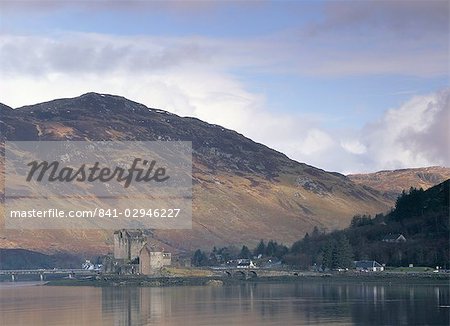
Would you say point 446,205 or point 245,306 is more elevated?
point 446,205

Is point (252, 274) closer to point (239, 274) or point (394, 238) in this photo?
point (239, 274)

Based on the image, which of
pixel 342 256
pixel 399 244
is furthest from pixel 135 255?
pixel 399 244

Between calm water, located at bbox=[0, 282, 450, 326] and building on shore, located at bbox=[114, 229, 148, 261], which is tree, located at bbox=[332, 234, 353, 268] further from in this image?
building on shore, located at bbox=[114, 229, 148, 261]

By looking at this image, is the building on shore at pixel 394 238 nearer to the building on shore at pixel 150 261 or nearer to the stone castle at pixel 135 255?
the building on shore at pixel 150 261

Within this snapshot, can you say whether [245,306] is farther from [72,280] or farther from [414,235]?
[72,280]

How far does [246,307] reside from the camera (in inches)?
3216

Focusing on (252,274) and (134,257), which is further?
(134,257)

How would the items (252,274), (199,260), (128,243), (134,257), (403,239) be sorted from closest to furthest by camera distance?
(403,239) → (252,274) → (134,257) → (128,243) → (199,260)

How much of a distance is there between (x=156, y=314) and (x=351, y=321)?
1743 cm

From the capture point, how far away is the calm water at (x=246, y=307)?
68.8 m

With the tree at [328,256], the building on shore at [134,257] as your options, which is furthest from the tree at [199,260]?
the tree at [328,256]

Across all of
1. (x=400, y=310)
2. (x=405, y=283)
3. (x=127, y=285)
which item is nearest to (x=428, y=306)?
(x=400, y=310)

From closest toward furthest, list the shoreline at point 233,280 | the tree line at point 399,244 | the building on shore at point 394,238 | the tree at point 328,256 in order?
the shoreline at point 233,280 → the tree line at point 399,244 → the building on shore at point 394,238 → the tree at point 328,256

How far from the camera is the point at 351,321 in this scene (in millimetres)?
65688
